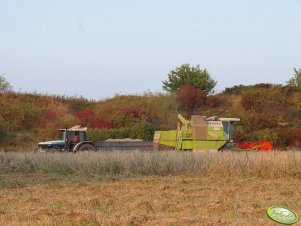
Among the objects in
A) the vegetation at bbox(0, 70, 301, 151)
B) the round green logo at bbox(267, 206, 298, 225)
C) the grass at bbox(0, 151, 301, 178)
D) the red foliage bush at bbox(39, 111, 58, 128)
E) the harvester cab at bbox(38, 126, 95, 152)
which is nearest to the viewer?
the round green logo at bbox(267, 206, 298, 225)

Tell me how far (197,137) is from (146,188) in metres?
11.8

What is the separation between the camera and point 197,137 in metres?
27.6

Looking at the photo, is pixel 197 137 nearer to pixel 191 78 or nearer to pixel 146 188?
pixel 146 188

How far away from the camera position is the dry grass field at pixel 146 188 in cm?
1012

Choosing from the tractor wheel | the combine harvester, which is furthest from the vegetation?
the combine harvester

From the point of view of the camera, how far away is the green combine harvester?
2764cm

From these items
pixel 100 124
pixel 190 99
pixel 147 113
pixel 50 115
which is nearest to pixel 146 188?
pixel 100 124

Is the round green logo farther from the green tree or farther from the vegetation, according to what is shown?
the green tree

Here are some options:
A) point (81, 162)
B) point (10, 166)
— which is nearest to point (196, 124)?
point (81, 162)

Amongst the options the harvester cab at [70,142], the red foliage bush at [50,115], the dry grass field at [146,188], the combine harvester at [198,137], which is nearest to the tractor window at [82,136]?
the harvester cab at [70,142]

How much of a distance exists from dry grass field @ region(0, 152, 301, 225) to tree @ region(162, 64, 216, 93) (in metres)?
30.3

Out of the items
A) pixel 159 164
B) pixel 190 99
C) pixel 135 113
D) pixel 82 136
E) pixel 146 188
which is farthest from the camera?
pixel 190 99

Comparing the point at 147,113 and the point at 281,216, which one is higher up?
the point at 147,113

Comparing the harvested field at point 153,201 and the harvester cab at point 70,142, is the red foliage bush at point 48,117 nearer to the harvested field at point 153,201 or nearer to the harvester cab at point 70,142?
the harvester cab at point 70,142
